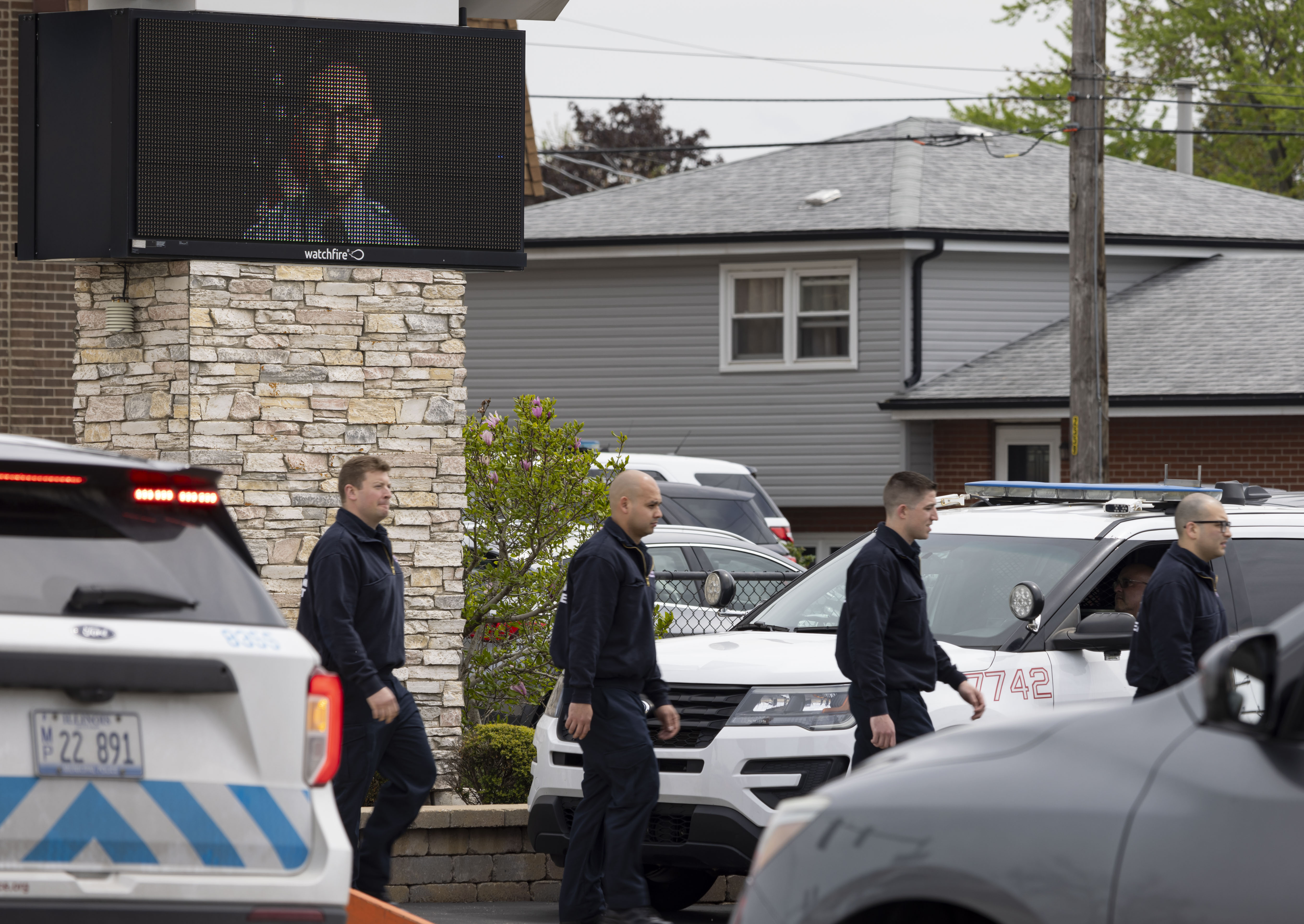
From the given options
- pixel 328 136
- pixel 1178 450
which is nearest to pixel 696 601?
pixel 328 136

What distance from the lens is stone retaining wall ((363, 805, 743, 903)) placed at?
895 cm

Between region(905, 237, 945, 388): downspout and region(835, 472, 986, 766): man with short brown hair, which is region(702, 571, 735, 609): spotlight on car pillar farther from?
region(905, 237, 945, 388): downspout

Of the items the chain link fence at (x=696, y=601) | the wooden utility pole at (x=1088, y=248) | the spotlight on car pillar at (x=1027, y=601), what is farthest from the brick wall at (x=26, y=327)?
the spotlight on car pillar at (x=1027, y=601)

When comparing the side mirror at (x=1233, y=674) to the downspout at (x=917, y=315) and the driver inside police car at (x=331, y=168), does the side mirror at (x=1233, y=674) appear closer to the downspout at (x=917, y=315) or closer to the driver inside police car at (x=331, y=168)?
the driver inside police car at (x=331, y=168)

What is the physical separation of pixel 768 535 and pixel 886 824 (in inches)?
636

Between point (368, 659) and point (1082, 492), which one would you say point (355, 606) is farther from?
point (1082, 492)

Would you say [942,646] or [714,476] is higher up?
[714,476]

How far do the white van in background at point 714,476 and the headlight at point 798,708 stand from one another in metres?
12.3

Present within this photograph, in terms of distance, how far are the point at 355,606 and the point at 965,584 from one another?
297 cm

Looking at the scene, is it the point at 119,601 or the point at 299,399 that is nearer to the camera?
the point at 119,601

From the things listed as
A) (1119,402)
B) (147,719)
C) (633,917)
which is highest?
(1119,402)

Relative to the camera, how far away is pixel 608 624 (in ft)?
23.9

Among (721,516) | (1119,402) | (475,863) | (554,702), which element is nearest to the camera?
(554,702)

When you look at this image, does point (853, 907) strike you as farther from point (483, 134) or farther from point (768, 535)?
point (768, 535)
